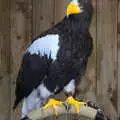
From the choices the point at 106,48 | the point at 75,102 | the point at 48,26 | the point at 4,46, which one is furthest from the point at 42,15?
the point at 75,102

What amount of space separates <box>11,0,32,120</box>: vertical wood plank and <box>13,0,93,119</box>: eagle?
0.47 metres

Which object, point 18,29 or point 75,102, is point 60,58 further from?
point 18,29

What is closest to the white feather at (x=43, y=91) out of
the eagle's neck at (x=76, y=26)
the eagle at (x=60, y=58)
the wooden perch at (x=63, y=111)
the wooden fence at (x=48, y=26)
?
the eagle at (x=60, y=58)

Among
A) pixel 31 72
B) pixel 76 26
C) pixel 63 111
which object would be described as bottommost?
pixel 63 111

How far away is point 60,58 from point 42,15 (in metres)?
0.58

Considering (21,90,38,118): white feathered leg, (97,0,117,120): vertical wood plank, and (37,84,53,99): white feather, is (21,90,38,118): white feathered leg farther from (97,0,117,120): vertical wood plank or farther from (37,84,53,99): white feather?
(97,0,117,120): vertical wood plank

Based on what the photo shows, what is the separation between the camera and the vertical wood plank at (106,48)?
281 centimetres

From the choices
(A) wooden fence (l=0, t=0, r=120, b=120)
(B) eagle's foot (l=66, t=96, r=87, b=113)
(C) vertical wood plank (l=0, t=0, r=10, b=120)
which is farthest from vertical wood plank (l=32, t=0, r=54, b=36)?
(B) eagle's foot (l=66, t=96, r=87, b=113)

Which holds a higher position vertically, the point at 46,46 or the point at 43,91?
→ the point at 46,46

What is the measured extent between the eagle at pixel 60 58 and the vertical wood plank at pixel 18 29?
0.47 m

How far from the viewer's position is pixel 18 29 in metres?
2.80

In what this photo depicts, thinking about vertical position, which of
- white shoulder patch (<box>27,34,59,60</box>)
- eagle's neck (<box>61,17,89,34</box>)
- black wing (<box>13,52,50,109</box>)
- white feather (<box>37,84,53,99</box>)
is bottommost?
white feather (<box>37,84,53,99</box>)

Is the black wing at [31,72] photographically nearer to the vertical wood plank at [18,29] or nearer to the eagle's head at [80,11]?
the eagle's head at [80,11]

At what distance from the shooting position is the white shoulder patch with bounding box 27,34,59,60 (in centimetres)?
227
